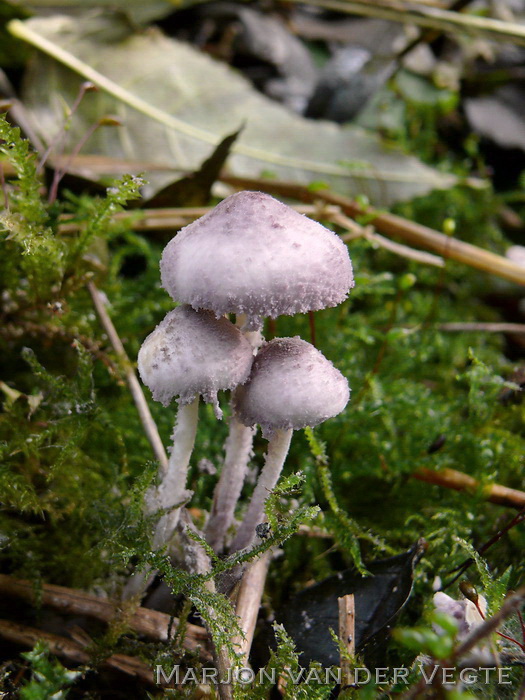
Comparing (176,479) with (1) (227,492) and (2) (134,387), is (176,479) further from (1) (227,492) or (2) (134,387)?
(2) (134,387)

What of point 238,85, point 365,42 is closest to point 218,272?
point 238,85

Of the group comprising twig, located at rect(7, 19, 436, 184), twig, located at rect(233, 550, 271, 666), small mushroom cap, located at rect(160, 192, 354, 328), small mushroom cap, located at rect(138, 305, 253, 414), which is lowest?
twig, located at rect(233, 550, 271, 666)

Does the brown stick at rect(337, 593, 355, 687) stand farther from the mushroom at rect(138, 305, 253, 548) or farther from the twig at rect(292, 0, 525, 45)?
the twig at rect(292, 0, 525, 45)

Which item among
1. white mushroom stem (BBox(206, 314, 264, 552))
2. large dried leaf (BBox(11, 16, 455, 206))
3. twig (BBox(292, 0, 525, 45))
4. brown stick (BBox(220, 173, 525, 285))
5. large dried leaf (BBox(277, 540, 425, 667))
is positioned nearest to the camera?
large dried leaf (BBox(277, 540, 425, 667))

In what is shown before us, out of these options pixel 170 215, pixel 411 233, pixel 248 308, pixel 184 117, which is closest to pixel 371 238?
pixel 411 233

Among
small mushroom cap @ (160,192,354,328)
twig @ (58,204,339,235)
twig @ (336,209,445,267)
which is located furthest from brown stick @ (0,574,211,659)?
twig @ (336,209,445,267)

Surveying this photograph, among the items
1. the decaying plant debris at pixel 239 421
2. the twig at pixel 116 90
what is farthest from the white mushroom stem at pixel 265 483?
the twig at pixel 116 90
